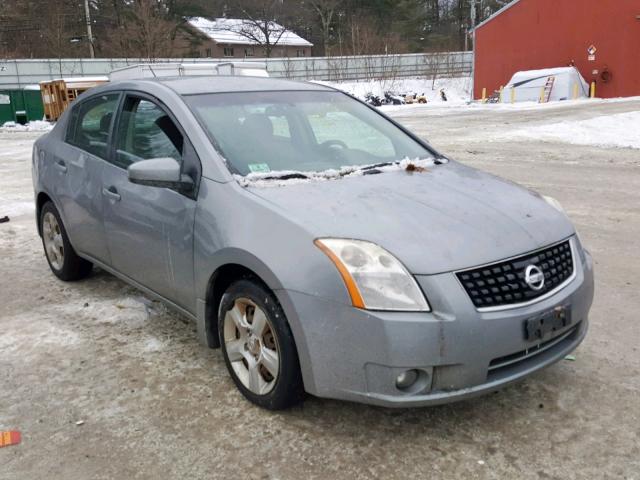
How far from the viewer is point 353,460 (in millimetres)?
2594

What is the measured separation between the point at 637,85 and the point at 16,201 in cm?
2745

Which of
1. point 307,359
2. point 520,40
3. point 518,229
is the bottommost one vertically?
point 307,359

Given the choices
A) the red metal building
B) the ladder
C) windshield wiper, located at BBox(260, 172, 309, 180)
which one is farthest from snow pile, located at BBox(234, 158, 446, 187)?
the red metal building

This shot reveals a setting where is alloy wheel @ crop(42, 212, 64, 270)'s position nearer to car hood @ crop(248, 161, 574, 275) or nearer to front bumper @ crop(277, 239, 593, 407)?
car hood @ crop(248, 161, 574, 275)

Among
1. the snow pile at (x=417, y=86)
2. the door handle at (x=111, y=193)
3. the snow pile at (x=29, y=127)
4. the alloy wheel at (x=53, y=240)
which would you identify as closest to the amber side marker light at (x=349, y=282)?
the door handle at (x=111, y=193)

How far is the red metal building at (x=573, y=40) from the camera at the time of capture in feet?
90.2

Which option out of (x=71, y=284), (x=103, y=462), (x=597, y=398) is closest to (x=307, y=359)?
(x=103, y=462)

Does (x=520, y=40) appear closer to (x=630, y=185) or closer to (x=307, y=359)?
(x=630, y=185)

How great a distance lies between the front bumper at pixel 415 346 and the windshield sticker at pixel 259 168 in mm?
842

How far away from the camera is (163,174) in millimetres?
3225

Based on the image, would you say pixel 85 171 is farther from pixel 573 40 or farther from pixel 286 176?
pixel 573 40

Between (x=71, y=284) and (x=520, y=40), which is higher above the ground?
(x=520, y=40)

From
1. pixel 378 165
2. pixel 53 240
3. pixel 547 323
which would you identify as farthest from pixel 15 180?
pixel 547 323

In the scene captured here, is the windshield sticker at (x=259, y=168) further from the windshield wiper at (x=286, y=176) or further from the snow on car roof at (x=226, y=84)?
the snow on car roof at (x=226, y=84)
